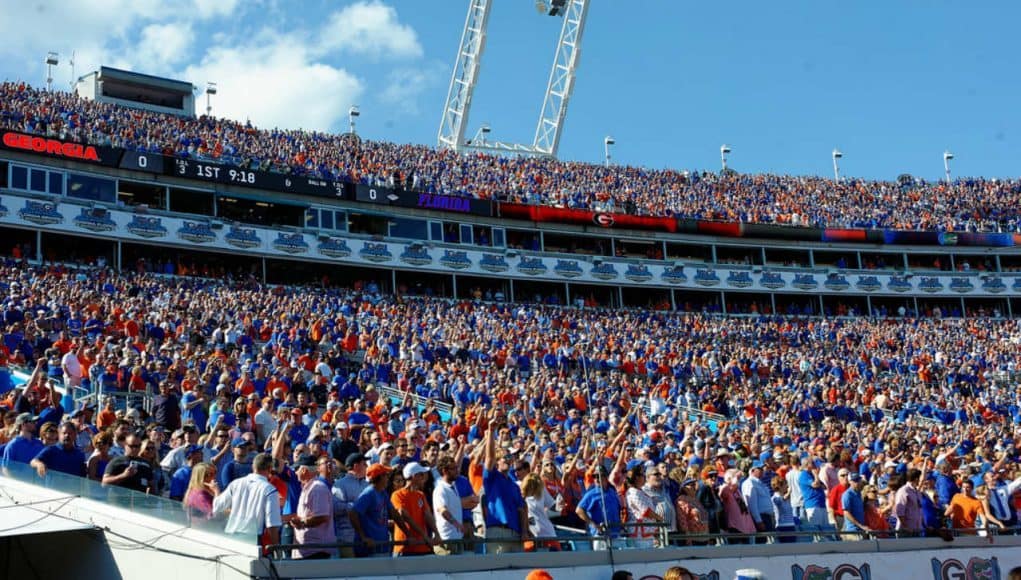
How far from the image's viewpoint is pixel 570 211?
154ft

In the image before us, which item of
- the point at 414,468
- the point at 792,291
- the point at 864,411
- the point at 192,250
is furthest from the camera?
the point at 792,291

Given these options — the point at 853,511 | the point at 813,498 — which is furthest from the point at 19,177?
the point at 853,511

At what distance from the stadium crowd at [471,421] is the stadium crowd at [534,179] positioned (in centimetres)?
778

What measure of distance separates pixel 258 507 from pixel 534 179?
42.8 meters

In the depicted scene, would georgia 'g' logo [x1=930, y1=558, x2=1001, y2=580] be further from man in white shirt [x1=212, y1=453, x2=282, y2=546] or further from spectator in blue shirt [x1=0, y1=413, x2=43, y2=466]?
spectator in blue shirt [x1=0, y1=413, x2=43, y2=466]

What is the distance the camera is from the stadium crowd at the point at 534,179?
3800cm

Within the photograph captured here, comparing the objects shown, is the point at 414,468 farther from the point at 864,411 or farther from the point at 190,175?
the point at 190,175

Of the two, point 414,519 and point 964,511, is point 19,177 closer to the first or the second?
point 414,519

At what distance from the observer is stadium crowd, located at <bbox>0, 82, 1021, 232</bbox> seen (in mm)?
38000

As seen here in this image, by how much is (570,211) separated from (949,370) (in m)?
18.5

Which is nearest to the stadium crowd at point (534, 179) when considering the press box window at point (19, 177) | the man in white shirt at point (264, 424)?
the press box window at point (19, 177)

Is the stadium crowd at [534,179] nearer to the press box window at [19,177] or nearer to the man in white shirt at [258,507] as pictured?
the press box window at [19,177]

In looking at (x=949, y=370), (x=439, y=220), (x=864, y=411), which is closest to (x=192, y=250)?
(x=439, y=220)

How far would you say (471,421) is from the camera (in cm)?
1552
